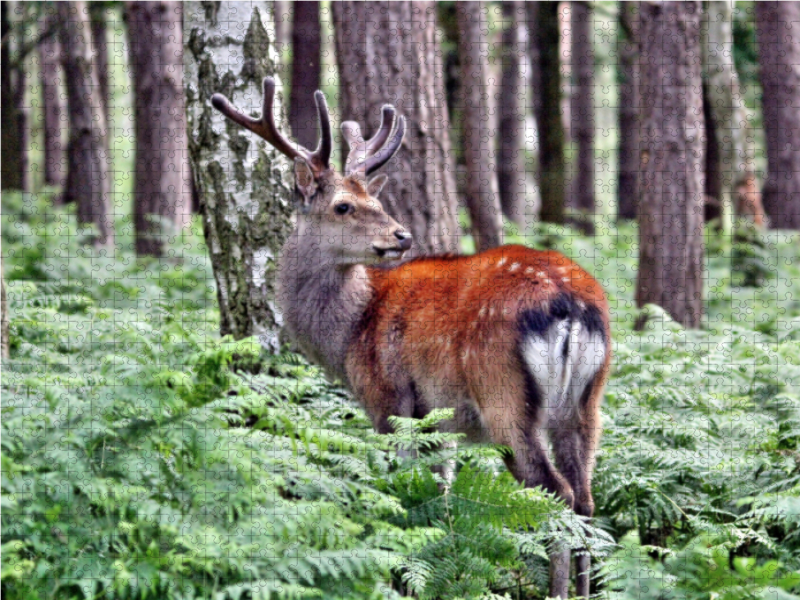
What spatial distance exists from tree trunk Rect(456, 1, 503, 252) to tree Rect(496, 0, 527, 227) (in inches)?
257

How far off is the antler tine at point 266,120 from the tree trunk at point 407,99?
1.32 m

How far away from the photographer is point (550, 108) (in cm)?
1591

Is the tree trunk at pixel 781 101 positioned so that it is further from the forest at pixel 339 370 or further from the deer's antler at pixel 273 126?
the deer's antler at pixel 273 126

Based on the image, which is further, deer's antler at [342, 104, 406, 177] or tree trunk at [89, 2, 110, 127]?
tree trunk at [89, 2, 110, 127]

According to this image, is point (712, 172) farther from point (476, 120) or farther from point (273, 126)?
point (273, 126)

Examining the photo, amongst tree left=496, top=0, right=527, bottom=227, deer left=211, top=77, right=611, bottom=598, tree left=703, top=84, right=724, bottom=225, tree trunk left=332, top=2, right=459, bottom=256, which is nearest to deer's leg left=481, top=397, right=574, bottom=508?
deer left=211, top=77, right=611, bottom=598

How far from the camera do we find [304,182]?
6.17 meters

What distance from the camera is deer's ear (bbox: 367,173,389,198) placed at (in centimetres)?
645

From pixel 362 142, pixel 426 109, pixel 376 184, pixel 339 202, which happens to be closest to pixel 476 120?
pixel 426 109

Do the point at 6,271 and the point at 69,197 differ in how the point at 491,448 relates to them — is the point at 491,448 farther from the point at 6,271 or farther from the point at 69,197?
the point at 69,197

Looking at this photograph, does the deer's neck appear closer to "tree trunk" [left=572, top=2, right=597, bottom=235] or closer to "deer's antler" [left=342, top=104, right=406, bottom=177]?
"deer's antler" [left=342, top=104, right=406, bottom=177]

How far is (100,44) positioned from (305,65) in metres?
8.55

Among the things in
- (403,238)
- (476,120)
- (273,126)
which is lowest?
(403,238)

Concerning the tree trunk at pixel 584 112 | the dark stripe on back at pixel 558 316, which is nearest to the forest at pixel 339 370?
the dark stripe on back at pixel 558 316
